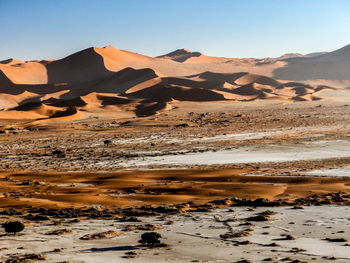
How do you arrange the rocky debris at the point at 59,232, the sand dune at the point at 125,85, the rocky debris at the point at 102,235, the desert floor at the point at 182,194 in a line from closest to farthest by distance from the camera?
the desert floor at the point at 182,194 → the rocky debris at the point at 102,235 → the rocky debris at the point at 59,232 → the sand dune at the point at 125,85

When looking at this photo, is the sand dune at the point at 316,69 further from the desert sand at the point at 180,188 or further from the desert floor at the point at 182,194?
the desert floor at the point at 182,194

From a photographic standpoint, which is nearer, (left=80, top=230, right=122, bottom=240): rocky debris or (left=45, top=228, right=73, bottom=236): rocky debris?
(left=80, top=230, right=122, bottom=240): rocky debris

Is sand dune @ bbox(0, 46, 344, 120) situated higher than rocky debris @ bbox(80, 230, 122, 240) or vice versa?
sand dune @ bbox(0, 46, 344, 120)

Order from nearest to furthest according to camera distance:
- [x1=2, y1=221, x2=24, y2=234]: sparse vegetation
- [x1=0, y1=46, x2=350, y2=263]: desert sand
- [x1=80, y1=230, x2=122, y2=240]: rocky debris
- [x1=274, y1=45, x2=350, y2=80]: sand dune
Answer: [x1=0, y1=46, x2=350, y2=263]: desert sand < [x1=80, y1=230, x2=122, y2=240]: rocky debris < [x1=2, y1=221, x2=24, y2=234]: sparse vegetation < [x1=274, y1=45, x2=350, y2=80]: sand dune

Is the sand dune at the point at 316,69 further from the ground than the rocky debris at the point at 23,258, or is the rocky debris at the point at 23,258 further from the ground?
the sand dune at the point at 316,69

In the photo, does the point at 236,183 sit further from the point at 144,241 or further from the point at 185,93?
the point at 185,93

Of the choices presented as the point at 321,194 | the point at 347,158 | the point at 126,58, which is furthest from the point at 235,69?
the point at 321,194

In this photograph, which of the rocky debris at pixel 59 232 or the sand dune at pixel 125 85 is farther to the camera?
the sand dune at pixel 125 85

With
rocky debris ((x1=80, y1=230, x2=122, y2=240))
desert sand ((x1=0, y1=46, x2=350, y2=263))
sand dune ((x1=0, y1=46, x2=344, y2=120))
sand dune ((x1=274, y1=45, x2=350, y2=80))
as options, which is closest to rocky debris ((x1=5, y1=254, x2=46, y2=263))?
desert sand ((x1=0, y1=46, x2=350, y2=263))

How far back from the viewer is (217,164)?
23750 millimetres

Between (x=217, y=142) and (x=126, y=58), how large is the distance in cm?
12125

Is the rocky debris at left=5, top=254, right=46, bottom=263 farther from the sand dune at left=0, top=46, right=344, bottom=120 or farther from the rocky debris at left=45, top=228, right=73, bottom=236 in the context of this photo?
the sand dune at left=0, top=46, right=344, bottom=120

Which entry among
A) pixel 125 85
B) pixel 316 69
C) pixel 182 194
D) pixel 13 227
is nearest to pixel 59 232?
pixel 13 227

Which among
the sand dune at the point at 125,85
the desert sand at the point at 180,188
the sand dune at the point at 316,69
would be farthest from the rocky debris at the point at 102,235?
the sand dune at the point at 316,69
